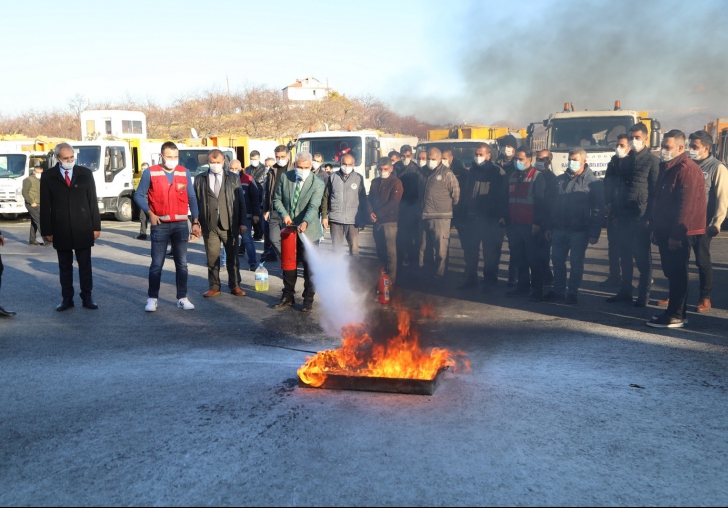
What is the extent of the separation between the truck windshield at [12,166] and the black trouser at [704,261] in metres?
19.4

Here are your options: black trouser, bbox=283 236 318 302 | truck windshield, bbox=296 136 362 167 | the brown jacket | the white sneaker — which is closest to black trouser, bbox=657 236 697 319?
the brown jacket

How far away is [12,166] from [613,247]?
1852 centimetres

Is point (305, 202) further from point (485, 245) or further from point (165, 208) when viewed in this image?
point (485, 245)

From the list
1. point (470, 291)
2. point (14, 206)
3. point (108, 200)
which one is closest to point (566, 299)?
point (470, 291)

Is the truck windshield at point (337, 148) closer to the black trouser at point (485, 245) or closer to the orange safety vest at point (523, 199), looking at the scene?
the black trouser at point (485, 245)

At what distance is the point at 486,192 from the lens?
31.8 feet

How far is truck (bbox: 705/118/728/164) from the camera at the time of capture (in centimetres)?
1847

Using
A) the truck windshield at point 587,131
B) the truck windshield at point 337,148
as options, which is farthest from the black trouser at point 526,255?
the truck windshield at point 337,148

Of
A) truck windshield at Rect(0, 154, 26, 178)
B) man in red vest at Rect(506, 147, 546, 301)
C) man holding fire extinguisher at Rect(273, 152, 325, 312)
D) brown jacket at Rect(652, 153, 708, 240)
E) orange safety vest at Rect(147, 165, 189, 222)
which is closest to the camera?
brown jacket at Rect(652, 153, 708, 240)

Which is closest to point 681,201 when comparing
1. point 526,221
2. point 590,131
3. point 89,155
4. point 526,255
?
point 526,221

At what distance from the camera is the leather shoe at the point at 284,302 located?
27.9 feet

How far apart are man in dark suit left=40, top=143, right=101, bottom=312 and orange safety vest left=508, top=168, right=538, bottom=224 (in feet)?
17.6

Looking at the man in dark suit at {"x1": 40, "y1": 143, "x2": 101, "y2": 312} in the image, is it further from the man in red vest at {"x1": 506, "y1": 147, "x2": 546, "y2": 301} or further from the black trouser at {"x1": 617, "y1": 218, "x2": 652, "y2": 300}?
the black trouser at {"x1": 617, "y1": 218, "x2": 652, "y2": 300}

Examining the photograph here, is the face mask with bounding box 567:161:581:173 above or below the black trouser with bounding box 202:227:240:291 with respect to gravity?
above
